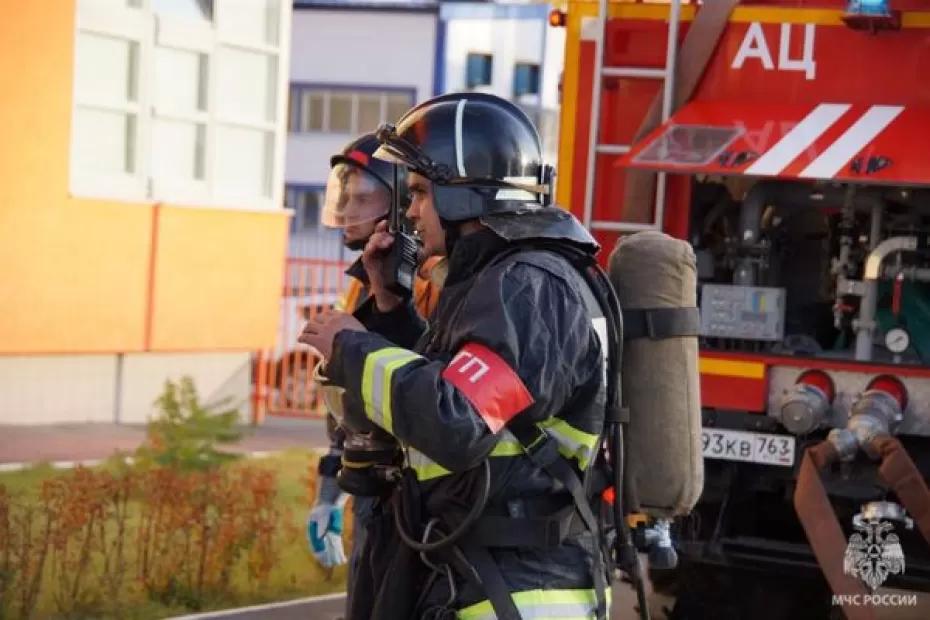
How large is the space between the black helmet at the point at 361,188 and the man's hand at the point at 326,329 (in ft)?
4.25

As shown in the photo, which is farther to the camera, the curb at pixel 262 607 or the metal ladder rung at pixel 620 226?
the metal ladder rung at pixel 620 226

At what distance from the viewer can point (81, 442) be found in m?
9.80

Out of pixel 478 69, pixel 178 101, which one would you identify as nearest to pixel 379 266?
pixel 178 101

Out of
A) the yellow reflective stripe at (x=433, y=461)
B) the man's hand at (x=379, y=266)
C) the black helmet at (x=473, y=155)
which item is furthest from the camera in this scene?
the man's hand at (x=379, y=266)

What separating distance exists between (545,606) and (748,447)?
3517 millimetres

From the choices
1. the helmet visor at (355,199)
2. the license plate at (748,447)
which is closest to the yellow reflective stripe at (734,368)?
the license plate at (748,447)

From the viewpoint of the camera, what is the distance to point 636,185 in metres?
7.40

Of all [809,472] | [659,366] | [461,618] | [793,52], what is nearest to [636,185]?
[793,52]

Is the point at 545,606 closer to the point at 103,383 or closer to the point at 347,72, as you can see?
the point at 103,383

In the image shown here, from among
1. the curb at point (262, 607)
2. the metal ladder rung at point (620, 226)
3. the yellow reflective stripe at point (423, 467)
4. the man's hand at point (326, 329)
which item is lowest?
the curb at point (262, 607)

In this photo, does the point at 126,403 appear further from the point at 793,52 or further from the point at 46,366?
the point at 793,52

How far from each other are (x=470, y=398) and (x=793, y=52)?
4.15 m

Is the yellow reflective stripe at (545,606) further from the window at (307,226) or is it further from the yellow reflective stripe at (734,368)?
the window at (307,226)

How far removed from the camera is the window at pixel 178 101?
11219 mm
